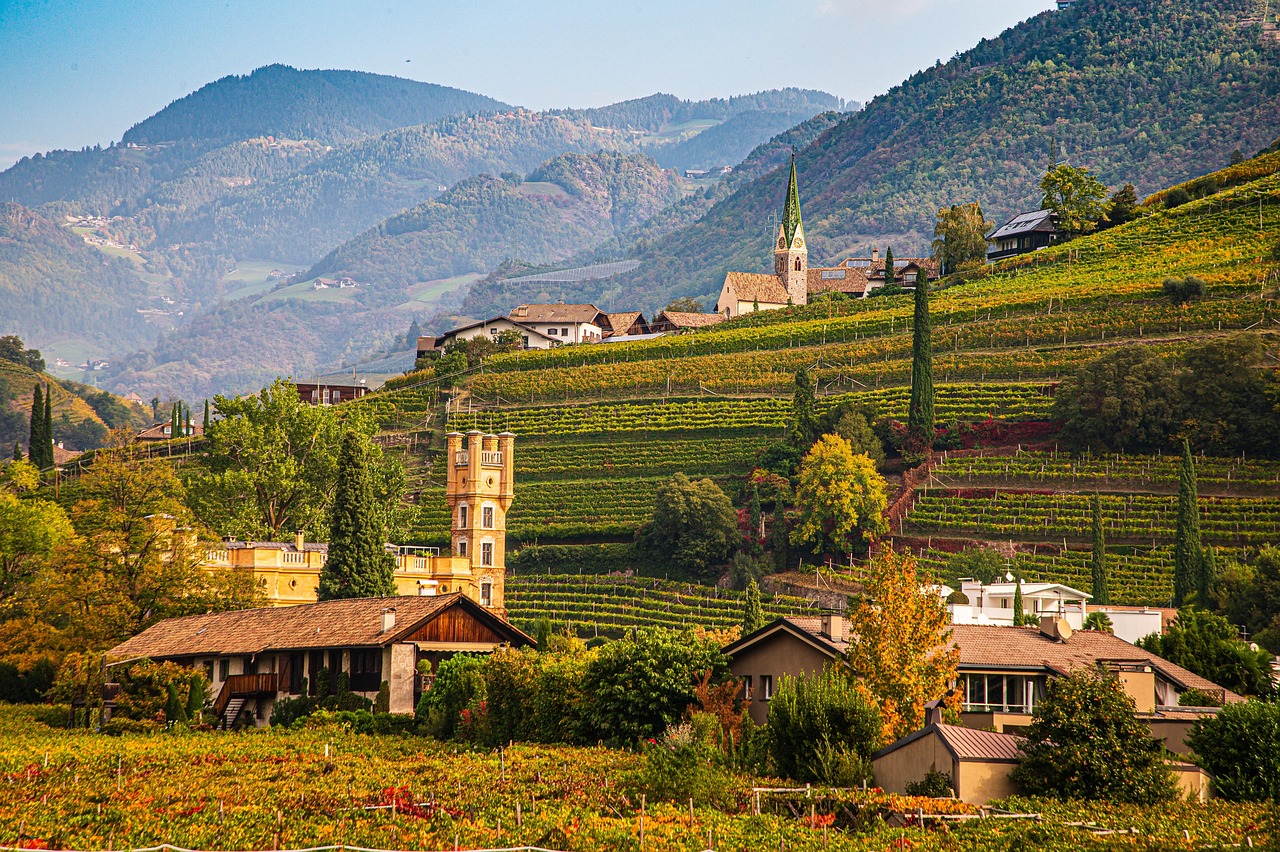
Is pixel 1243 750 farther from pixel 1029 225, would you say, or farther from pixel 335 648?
pixel 1029 225

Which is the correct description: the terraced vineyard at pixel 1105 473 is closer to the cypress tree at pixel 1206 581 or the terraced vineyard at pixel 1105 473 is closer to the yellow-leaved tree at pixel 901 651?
the cypress tree at pixel 1206 581

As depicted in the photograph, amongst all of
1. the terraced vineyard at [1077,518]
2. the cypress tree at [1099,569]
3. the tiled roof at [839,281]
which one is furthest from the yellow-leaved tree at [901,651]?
the tiled roof at [839,281]

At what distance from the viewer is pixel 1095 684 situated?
35406 mm

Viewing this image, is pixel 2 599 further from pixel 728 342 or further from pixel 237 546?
pixel 728 342

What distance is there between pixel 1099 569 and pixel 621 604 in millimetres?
25263

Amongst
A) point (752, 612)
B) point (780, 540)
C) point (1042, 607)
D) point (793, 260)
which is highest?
point (793, 260)

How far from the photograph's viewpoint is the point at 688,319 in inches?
6097

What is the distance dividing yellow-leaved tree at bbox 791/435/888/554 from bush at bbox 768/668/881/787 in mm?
50309

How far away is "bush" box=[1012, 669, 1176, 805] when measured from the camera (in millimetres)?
33812

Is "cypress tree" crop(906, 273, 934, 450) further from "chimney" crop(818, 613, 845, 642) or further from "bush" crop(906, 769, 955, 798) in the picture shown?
"bush" crop(906, 769, 955, 798)

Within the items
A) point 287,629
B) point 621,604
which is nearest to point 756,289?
point 621,604

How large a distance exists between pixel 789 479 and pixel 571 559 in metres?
14.4

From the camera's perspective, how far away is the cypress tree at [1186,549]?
2963 inches

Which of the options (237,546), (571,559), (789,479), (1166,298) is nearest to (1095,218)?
(1166,298)
